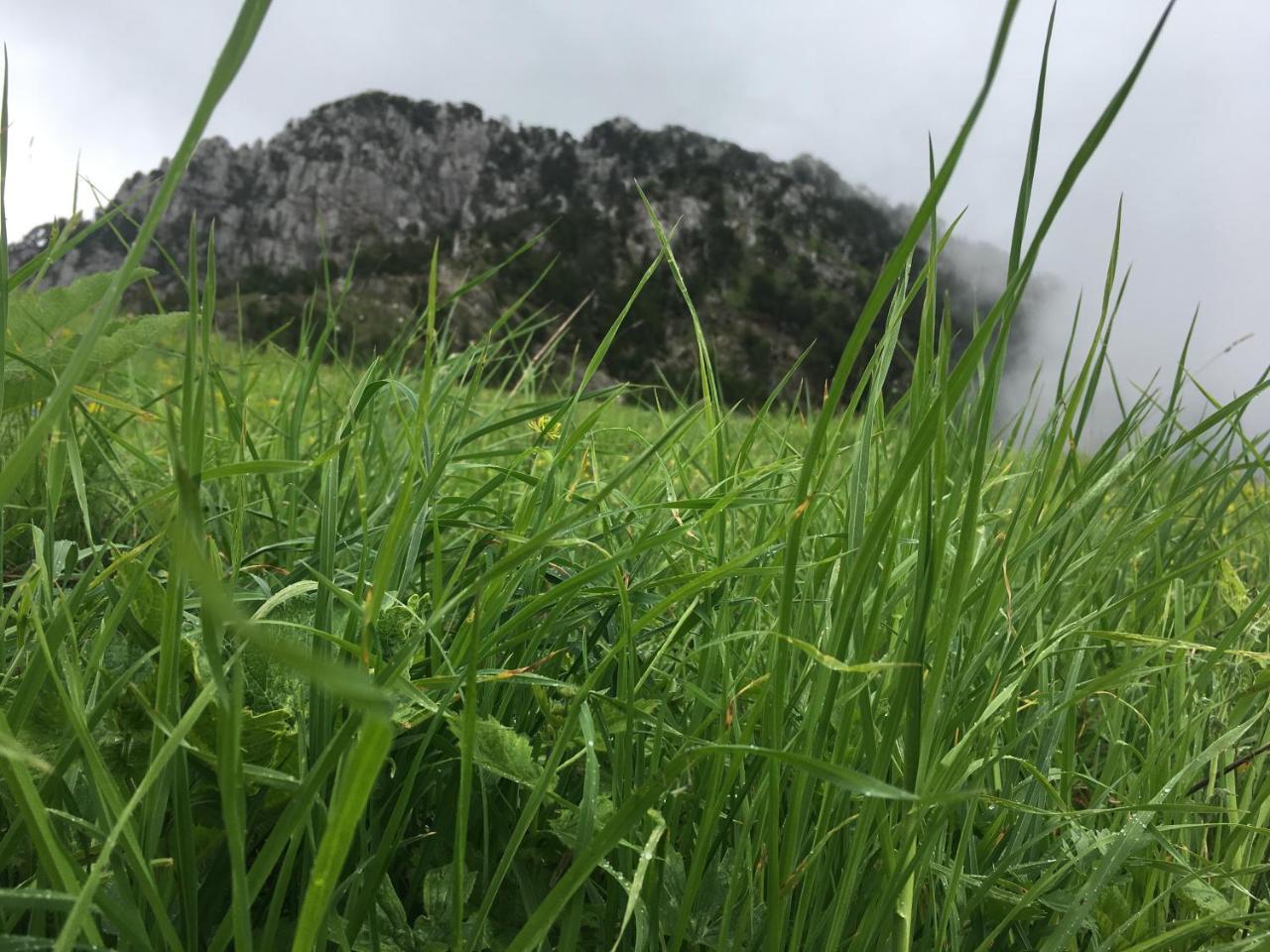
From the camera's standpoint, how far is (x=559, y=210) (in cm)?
3841

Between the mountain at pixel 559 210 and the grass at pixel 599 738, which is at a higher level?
the mountain at pixel 559 210

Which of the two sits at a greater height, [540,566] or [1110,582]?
[1110,582]

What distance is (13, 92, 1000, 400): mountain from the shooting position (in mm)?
38812

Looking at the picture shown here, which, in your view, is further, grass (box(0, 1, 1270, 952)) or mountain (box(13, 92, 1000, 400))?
mountain (box(13, 92, 1000, 400))

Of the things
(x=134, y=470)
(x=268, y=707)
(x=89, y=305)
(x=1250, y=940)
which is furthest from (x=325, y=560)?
(x=134, y=470)

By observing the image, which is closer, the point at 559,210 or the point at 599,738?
the point at 599,738

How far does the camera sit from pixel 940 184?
1.23ft

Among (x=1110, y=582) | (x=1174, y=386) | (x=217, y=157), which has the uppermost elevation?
(x=217, y=157)

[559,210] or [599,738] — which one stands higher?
[559,210]

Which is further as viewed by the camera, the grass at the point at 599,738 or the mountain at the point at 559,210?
the mountain at the point at 559,210

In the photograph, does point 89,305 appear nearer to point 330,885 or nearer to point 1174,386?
point 330,885

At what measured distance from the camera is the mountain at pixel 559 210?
127 feet

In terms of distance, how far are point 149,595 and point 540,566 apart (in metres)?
0.30

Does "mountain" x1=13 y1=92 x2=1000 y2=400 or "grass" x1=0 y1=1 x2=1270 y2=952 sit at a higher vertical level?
"mountain" x1=13 y1=92 x2=1000 y2=400
